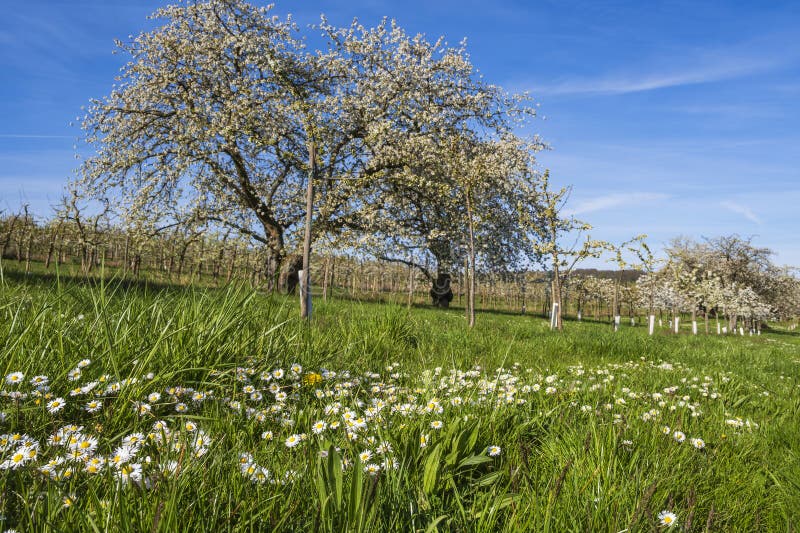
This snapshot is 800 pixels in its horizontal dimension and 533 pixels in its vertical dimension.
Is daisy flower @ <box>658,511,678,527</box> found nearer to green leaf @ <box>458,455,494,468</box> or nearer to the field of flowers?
the field of flowers

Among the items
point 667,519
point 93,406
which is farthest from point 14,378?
point 667,519

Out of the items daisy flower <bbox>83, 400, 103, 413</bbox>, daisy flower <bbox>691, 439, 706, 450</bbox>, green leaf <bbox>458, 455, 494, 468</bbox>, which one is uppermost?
daisy flower <bbox>83, 400, 103, 413</bbox>

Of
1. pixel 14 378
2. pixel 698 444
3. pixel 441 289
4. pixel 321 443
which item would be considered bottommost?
pixel 698 444

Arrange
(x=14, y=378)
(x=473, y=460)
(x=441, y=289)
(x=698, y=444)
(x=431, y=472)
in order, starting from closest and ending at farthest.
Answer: (x=431, y=472) → (x=473, y=460) → (x=14, y=378) → (x=698, y=444) → (x=441, y=289)

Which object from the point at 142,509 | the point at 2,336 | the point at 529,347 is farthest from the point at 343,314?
the point at 142,509

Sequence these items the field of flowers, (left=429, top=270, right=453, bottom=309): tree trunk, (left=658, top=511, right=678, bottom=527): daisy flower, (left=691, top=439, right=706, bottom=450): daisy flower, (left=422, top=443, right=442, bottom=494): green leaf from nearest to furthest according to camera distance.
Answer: the field of flowers < (left=658, top=511, right=678, bottom=527): daisy flower < (left=422, top=443, right=442, bottom=494): green leaf < (left=691, top=439, right=706, bottom=450): daisy flower < (left=429, top=270, right=453, bottom=309): tree trunk

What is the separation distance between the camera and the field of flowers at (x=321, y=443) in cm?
159

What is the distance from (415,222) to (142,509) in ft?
72.0

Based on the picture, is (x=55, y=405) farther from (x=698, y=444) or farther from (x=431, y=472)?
(x=698, y=444)

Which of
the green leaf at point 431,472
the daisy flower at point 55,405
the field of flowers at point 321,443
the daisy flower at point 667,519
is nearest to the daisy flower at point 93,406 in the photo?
the field of flowers at point 321,443

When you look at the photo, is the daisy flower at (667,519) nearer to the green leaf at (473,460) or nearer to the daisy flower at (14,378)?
the green leaf at (473,460)

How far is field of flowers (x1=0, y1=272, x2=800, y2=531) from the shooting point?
1593mm

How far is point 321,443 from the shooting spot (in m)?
2.14

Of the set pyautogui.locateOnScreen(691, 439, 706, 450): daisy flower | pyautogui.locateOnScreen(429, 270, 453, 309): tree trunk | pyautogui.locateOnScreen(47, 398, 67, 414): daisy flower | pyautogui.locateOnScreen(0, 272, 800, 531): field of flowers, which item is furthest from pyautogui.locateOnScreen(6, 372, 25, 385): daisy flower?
pyautogui.locateOnScreen(429, 270, 453, 309): tree trunk
